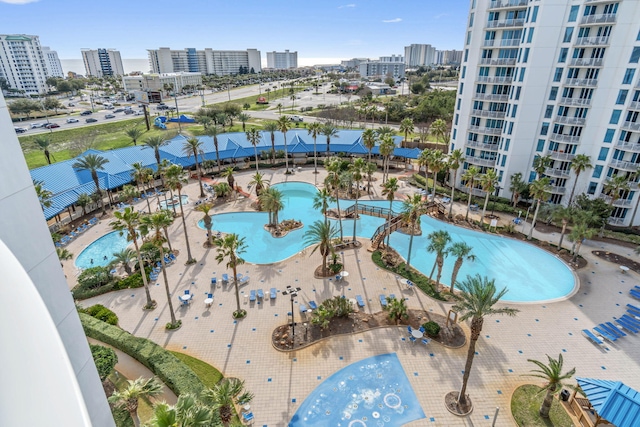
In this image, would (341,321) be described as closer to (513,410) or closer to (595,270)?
(513,410)

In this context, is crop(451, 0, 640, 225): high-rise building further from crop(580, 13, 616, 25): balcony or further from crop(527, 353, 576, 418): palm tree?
crop(527, 353, 576, 418): palm tree

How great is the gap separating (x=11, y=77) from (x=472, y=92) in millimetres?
232076

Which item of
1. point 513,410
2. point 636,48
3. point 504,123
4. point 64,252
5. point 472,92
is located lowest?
point 513,410

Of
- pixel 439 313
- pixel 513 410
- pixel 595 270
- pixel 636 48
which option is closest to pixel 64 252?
pixel 439 313

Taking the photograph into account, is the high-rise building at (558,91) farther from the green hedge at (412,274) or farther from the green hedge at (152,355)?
the green hedge at (152,355)

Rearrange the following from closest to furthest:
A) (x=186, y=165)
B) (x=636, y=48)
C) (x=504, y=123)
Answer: (x=636, y=48) < (x=504, y=123) < (x=186, y=165)

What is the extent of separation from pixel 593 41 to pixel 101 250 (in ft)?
218

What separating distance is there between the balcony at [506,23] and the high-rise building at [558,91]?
0.13 m

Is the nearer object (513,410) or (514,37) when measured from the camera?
(513,410)

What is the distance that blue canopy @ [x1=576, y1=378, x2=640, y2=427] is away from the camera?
20.1m

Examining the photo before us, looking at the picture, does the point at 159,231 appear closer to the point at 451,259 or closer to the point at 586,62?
the point at 451,259

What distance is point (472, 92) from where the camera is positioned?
5481 centimetres

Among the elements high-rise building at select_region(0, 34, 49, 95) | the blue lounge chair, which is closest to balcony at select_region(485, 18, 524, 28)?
the blue lounge chair

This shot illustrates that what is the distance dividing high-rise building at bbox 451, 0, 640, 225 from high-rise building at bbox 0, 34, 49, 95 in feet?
720
